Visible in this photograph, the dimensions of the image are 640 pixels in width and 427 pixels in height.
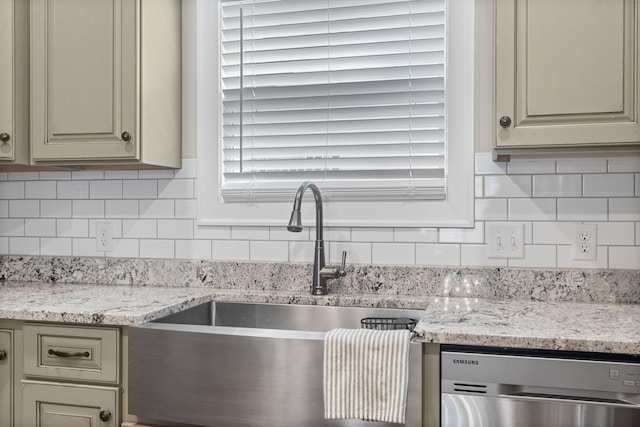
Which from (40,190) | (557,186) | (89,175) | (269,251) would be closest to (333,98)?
(269,251)

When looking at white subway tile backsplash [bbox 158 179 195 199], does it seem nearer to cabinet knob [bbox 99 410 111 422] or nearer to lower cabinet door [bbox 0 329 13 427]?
lower cabinet door [bbox 0 329 13 427]

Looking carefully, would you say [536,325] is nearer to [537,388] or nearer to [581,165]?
[537,388]

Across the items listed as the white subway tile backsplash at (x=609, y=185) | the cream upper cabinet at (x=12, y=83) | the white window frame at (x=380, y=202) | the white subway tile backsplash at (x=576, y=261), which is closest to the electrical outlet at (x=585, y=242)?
the white subway tile backsplash at (x=576, y=261)

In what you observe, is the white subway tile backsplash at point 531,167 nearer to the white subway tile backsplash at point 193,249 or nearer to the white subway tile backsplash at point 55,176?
the white subway tile backsplash at point 193,249

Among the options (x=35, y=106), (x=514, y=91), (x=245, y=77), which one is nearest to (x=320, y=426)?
(x=514, y=91)

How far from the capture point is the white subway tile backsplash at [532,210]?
2.04 metres

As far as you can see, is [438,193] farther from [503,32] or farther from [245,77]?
[245,77]

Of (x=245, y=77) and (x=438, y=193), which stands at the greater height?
(x=245, y=77)

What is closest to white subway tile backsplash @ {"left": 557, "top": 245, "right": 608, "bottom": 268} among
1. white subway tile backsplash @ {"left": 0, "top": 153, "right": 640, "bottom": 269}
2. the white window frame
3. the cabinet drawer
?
white subway tile backsplash @ {"left": 0, "top": 153, "right": 640, "bottom": 269}

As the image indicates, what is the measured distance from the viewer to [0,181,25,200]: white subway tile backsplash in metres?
2.56

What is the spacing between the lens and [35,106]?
2.18m

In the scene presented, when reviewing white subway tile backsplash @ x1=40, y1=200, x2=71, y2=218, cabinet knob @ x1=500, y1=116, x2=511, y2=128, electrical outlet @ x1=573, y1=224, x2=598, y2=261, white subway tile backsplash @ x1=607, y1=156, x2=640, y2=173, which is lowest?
electrical outlet @ x1=573, y1=224, x2=598, y2=261

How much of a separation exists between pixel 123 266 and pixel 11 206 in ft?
2.05

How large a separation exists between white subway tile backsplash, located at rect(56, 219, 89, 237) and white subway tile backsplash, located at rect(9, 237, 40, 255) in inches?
4.7
